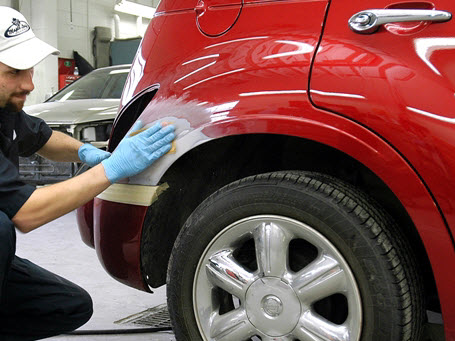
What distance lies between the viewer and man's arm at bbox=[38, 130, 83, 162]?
2271mm

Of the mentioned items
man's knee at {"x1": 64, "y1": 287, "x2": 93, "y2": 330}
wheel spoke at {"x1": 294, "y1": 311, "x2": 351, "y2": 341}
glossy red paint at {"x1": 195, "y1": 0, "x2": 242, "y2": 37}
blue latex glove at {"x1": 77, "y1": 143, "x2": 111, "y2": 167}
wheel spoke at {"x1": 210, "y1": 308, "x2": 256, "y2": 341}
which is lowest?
man's knee at {"x1": 64, "y1": 287, "x2": 93, "y2": 330}

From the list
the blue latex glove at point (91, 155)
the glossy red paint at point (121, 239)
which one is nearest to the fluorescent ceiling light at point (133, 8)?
the blue latex glove at point (91, 155)

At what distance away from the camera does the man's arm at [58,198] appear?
1726 millimetres

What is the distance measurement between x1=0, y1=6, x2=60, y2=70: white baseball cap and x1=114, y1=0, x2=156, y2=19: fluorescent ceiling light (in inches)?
491

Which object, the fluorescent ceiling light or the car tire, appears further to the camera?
the fluorescent ceiling light

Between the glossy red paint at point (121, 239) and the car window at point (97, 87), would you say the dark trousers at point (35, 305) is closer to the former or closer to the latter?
the glossy red paint at point (121, 239)

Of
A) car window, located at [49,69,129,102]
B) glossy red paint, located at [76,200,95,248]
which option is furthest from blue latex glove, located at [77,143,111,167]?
car window, located at [49,69,129,102]

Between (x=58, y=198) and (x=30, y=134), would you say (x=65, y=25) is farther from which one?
(x=58, y=198)

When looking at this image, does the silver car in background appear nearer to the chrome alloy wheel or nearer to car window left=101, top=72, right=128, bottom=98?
car window left=101, top=72, right=128, bottom=98

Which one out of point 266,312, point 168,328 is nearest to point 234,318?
point 266,312

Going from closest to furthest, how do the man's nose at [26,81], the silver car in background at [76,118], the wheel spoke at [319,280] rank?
the wheel spoke at [319,280] → the man's nose at [26,81] → the silver car in background at [76,118]

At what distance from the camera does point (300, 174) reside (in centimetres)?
152

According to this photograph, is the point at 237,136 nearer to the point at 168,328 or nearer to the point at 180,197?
the point at 180,197

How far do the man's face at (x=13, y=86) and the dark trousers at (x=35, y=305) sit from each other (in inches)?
19.5
